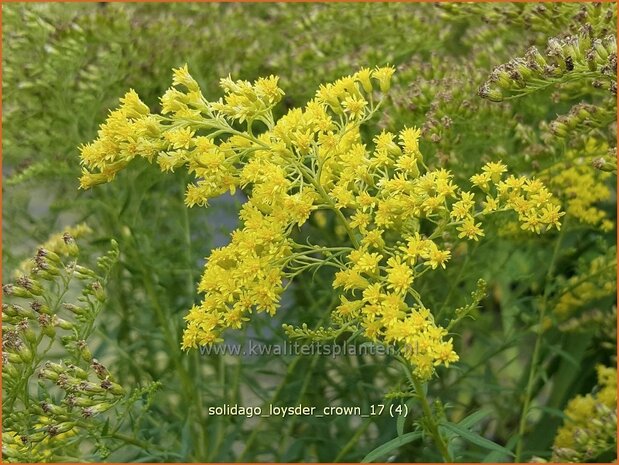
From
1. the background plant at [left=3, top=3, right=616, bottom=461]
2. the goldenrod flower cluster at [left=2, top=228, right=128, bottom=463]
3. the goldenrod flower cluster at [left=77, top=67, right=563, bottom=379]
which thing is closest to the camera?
the goldenrod flower cluster at [left=77, top=67, right=563, bottom=379]

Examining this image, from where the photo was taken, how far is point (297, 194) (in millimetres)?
1505

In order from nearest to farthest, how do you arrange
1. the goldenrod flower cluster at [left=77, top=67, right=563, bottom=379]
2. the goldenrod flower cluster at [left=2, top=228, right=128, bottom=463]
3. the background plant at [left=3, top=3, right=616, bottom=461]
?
the goldenrod flower cluster at [left=77, top=67, right=563, bottom=379] < the goldenrod flower cluster at [left=2, top=228, right=128, bottom=463] < the background plant at [left=3, top=3, right=616, bottom=461]

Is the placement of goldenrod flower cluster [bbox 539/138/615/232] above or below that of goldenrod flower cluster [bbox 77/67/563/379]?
above

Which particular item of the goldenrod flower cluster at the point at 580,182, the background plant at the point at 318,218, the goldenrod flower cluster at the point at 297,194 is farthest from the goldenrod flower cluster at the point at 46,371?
the goldenrod flower cluster at the point at 580,182

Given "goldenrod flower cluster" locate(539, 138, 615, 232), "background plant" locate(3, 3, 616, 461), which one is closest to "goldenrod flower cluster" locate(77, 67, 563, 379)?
"background plant" locate(3, 3, 616, 461)

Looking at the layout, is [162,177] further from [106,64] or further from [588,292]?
[588,292]

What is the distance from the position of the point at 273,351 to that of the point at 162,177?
22.0 inches

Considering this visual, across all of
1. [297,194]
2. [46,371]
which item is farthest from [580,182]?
[46,371]

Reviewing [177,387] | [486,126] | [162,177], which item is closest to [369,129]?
[486,126]

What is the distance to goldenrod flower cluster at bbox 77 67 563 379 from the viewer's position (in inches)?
58.7

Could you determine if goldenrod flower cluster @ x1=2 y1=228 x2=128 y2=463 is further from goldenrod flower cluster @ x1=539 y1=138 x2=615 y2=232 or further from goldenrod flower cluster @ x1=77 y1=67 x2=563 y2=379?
goldenrod flower cluster @ x1=539 y1=138 x2=615 y2=232

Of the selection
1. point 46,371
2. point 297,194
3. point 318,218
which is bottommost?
point 46,371

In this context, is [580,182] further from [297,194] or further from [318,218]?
[297,194]

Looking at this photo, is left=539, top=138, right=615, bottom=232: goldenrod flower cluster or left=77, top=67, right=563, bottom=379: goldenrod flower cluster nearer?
left=77, top=67, right=563, bottom=379: goldenrod flower cluster
